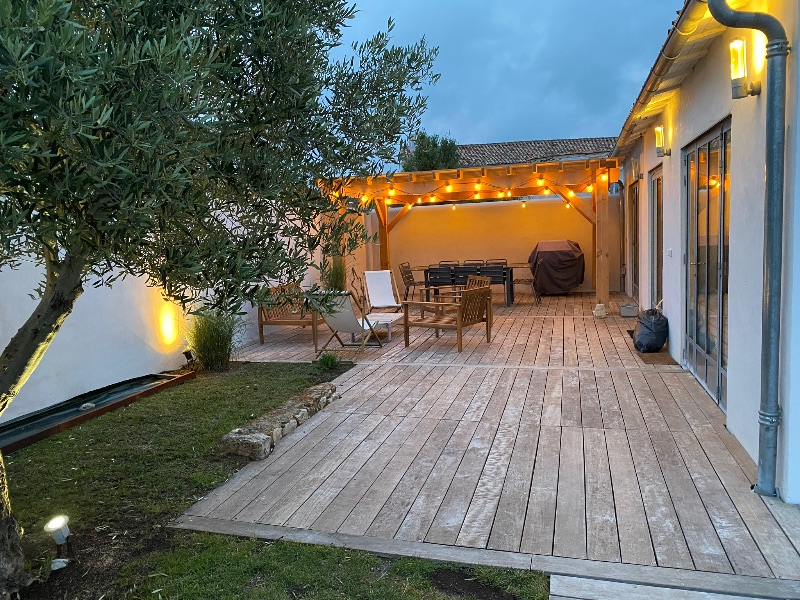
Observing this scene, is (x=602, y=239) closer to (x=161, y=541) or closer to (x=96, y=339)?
(x=96, y=339)

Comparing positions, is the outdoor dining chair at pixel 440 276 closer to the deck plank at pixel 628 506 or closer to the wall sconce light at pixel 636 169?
the wall sconce light at pixel 636 169

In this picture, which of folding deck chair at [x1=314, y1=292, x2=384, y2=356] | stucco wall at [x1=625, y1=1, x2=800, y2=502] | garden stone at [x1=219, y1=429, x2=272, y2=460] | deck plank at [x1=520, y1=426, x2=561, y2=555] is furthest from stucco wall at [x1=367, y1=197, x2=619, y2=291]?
deck plank at [x1=520, y1=426, x2=561, y2=555]

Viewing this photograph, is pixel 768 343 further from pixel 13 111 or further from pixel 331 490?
pixel 13 111

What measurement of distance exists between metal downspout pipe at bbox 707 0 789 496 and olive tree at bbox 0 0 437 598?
5.41 feet

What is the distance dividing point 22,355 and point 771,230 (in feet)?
11.3

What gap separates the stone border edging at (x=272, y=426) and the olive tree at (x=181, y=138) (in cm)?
152

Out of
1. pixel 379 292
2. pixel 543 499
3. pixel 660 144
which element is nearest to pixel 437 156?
pixel 379 292

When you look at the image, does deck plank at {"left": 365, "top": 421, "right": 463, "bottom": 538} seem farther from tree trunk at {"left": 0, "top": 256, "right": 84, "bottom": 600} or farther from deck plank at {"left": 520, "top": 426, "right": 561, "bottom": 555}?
tree trunk at {"left": 0, "top": 256, "right": 84, "bottom": 600}

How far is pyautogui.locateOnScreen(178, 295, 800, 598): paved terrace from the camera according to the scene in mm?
2564

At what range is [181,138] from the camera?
1884mm

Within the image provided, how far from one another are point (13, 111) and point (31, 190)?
27 centimetres

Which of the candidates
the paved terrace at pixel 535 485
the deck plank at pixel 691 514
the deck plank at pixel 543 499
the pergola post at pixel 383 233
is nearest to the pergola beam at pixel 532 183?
the pergola post at pixel 383 233

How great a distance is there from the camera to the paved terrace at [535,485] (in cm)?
256

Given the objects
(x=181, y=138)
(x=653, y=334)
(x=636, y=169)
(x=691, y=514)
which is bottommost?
(x=691, y=514)
